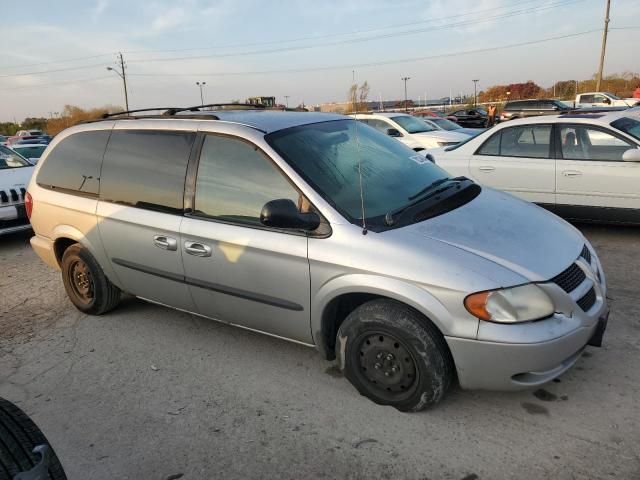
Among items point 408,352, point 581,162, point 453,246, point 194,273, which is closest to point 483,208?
point 453,246

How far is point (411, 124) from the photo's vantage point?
41.9 feet

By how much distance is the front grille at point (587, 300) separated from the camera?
8.98 feet

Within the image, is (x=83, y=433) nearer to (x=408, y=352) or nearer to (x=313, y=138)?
(x=408, y=352)

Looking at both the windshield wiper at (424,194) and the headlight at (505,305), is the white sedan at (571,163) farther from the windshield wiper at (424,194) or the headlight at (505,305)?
the headlight at (505,305)

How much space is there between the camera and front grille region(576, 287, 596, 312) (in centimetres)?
274

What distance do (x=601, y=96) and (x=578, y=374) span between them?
2806 centimetres

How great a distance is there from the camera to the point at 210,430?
9.45 feet

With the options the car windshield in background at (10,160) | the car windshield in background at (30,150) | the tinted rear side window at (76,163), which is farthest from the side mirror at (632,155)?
the car windshield in background at (30,150)

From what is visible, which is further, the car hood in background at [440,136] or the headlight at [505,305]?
the car hood in background at [440,136]

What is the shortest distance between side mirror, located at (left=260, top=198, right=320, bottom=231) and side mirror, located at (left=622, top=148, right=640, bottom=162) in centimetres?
435

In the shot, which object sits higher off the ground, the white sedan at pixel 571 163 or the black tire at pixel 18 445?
the white sedan at pixel 571 163

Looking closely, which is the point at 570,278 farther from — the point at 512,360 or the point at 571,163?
the point at 571,163

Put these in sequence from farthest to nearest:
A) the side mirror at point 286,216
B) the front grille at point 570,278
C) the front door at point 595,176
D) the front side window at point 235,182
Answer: the front door at point 595,176
the front side window at point 235,182
the side mirror at point 286,216
the front grille at point 570,278

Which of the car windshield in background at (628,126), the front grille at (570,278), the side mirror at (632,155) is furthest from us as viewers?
the car windshield in background at (628,126)
